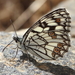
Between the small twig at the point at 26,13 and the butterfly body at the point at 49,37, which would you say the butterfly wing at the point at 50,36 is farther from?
the small twig at the point at 26,13

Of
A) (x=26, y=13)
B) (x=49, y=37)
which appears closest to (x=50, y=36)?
(x=49, y=37)

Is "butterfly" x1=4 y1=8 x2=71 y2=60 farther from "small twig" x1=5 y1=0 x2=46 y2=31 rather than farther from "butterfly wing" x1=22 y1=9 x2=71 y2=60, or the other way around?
"small twig" x1=5 y1=0 x2=46 y2=31

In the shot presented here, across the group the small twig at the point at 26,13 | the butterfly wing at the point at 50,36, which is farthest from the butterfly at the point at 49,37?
the small twig at the point at 26,13

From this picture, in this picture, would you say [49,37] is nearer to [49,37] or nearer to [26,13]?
[49,37]

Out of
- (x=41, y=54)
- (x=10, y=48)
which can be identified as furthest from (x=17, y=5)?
(x=41, y=54)

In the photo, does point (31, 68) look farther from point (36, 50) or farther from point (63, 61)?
point (63, 61)

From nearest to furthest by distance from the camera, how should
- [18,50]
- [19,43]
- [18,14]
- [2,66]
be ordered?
1. [2,66]
2. [19,43]
3. [18,50]
4. [18,14]

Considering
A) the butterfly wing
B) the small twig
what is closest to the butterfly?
the butterfly wing
